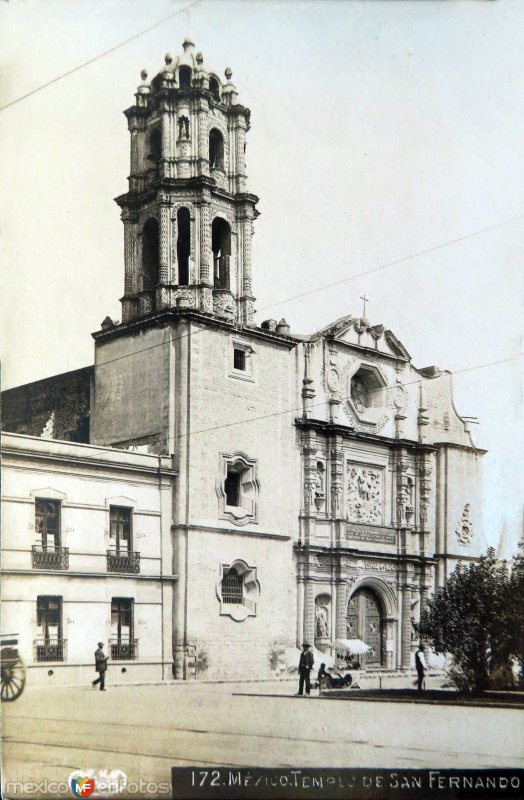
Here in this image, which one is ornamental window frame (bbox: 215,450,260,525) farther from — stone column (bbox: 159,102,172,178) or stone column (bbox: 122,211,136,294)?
stone column (bbox: 159,102,172,178)

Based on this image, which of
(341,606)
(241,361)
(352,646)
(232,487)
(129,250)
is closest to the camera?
(129,250)

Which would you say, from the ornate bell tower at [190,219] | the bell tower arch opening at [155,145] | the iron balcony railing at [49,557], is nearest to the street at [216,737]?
the iron balcony railing at [49,557]

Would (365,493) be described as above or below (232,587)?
above

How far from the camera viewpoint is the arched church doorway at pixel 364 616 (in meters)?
15.9

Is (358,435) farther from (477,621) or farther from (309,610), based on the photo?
(477,621)

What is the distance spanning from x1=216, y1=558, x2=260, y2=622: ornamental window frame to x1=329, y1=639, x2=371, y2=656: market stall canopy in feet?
4.09

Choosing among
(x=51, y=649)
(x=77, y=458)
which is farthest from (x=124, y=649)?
(x=77, y=458)

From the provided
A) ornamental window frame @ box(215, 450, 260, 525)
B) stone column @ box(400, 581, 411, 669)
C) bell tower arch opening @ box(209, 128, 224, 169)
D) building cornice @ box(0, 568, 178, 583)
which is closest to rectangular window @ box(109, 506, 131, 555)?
building cornice @ box(0, 568, 178, 583)

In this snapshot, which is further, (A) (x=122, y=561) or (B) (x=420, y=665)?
(B) (x=420, y=665)

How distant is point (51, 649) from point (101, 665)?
1.80 feet

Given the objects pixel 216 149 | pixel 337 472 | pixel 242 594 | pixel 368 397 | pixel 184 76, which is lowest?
pixel 242 594

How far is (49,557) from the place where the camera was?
1104cm

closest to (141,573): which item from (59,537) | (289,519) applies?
(59,537)

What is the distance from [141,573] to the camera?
12.6m
